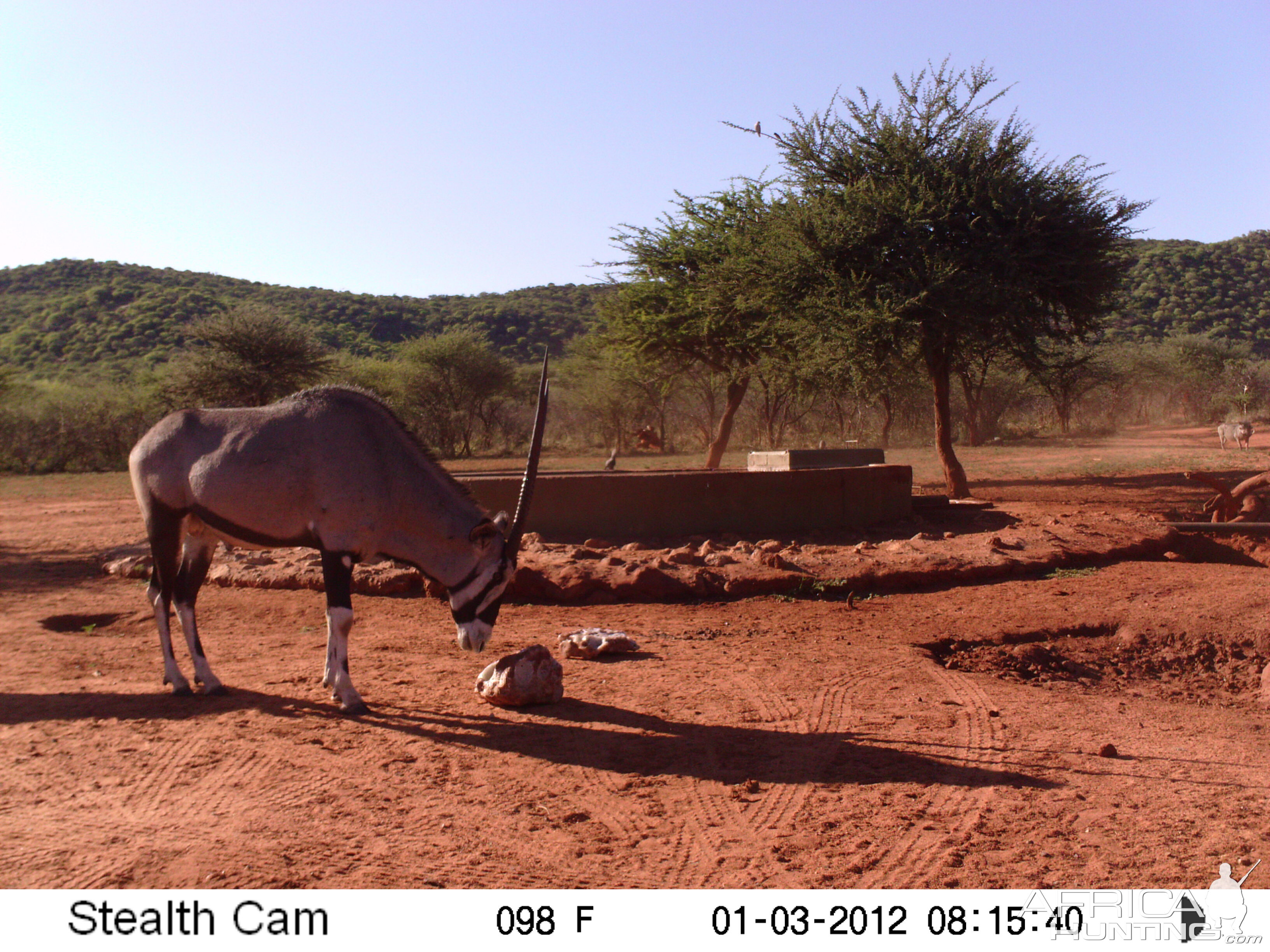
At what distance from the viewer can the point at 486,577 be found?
17.7 ft

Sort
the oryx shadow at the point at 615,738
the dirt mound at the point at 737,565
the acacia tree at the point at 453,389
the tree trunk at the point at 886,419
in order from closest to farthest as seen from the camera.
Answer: the oryx shadow at the point at 615,738, the dirt mound at the point at 737,565, the tree trunk at the point at 886,419, the acacia tree at the point at 453,389

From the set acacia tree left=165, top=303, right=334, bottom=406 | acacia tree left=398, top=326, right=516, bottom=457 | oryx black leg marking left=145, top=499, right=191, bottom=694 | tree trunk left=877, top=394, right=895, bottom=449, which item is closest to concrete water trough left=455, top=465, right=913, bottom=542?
oryx black leg marking left=145, top=499, right=191, bottom=694

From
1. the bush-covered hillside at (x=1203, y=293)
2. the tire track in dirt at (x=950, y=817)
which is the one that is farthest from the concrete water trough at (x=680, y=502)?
the bush-covered hillside at (x=1203, y=293)

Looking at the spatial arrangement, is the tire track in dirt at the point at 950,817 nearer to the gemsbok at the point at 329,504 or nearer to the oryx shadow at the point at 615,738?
the oryx shadow at the point at 615,738

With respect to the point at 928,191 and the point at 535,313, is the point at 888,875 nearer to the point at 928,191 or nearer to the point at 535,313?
the point at 928,191

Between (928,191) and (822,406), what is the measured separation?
2480cm

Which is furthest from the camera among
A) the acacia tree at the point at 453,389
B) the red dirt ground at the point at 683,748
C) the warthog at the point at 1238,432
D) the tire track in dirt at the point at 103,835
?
the acacia tree at the point at 453,389

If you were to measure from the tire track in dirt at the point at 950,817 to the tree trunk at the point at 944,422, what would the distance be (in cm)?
1140

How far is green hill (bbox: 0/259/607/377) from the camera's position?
5150 centimetres

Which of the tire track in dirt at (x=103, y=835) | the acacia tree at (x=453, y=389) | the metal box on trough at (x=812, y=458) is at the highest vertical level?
the acacia tree at (x=453, y=389)

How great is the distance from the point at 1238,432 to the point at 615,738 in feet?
98.2

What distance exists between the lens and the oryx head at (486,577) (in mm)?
5359

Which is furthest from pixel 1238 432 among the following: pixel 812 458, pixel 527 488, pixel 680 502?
Answer: pixel 527 488

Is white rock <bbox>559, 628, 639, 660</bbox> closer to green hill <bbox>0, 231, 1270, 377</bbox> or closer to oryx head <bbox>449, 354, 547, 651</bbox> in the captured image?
oryx head <bbox>449, 354, 547, 651</bbox>
